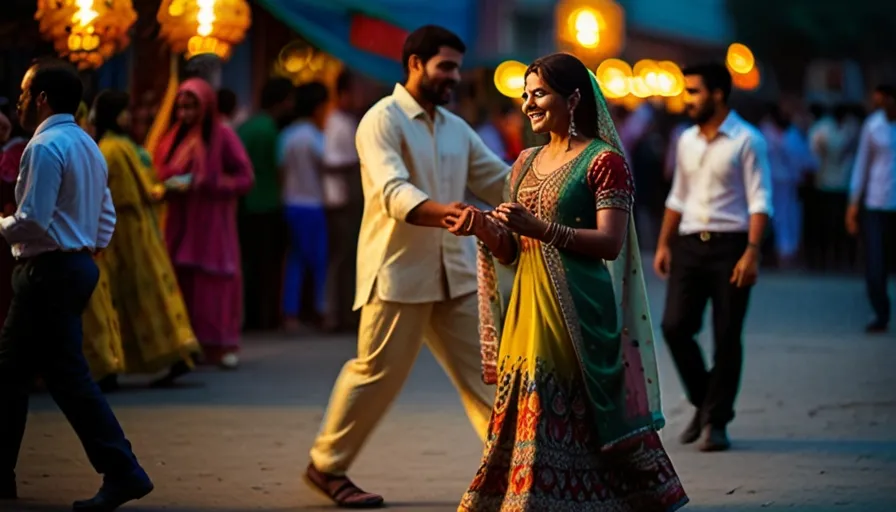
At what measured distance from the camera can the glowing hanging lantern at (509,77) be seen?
26984 mm

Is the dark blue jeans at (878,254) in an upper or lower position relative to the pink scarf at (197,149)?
lower

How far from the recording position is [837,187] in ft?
79.4

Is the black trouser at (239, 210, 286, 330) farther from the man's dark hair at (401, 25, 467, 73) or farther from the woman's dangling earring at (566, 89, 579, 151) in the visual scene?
the woman's dangling earring at (566, 89, 579, 151)

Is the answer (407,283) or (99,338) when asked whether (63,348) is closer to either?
(407,283)

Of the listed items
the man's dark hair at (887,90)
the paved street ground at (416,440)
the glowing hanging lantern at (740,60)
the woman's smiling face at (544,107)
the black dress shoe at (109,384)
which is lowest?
the black dress shoe at (109,384)

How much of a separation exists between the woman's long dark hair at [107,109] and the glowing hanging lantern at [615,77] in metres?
37.2

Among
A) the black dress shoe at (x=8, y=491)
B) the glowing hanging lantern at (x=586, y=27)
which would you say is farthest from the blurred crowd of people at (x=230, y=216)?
the glowing hanging lantern at (x=586, y=27)

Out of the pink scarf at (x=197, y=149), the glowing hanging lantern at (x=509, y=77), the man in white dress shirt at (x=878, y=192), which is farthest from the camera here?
the glowing hanging lantern at (x=509, y=77)

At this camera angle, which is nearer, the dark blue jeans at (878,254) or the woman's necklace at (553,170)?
the woman's necklace at (553,170)

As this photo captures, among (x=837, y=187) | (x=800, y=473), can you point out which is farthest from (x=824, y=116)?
(x=800, y=473)

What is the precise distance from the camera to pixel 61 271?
24.4ft

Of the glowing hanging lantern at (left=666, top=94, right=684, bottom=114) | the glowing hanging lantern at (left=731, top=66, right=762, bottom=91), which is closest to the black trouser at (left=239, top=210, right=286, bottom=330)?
the glowing hanging lantern at (left=666, top=94, right=684, bottom=114)

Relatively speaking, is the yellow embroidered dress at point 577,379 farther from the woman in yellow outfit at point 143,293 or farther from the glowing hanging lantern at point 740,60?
the glowing hanging lantern at point 740,60

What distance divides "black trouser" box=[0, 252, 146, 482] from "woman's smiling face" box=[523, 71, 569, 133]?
2046 mm
